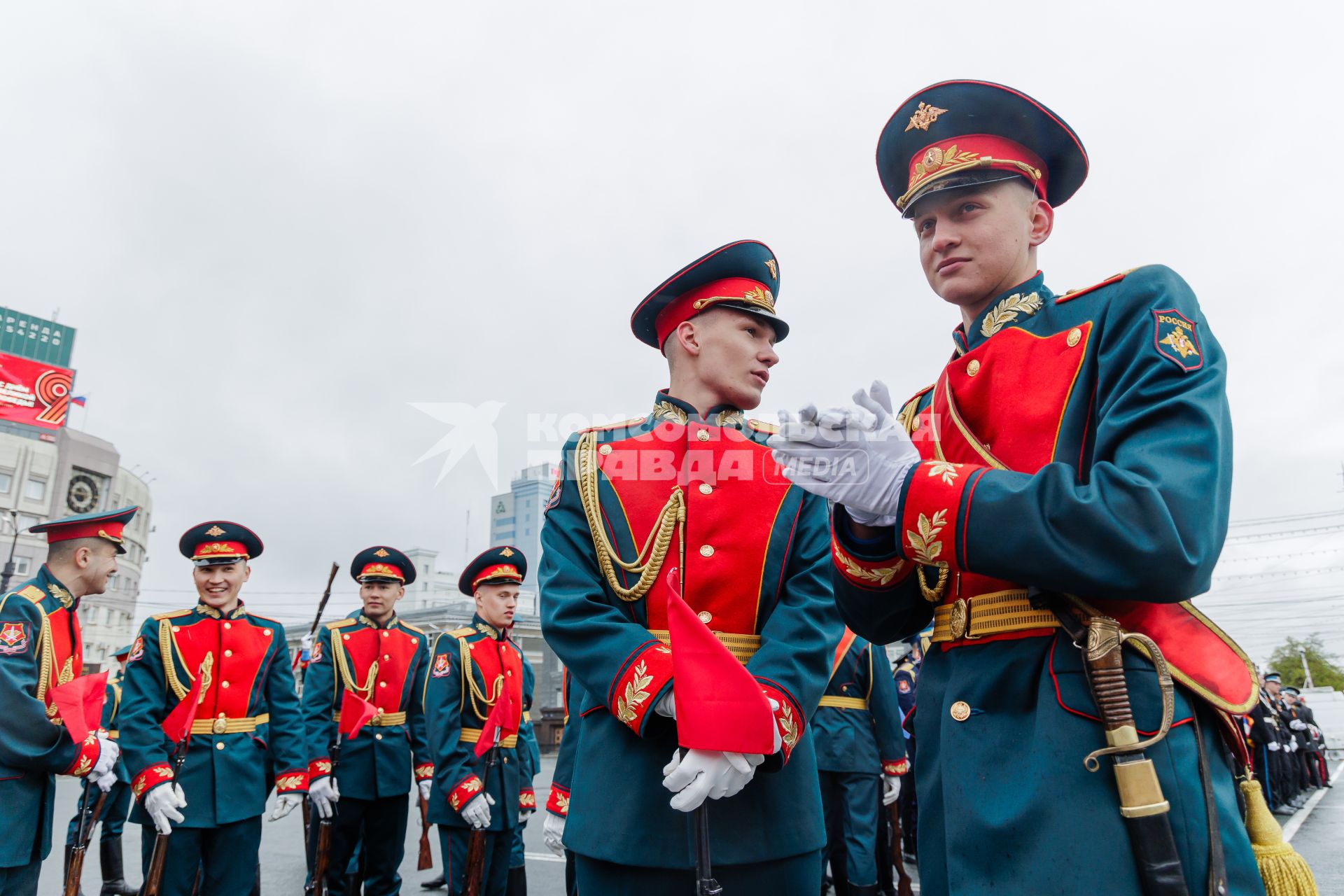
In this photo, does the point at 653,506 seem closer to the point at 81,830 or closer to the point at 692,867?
the point at 692,867

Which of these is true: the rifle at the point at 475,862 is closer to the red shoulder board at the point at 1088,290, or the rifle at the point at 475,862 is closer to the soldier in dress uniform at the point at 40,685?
the soldier in dress uniform at the point at 40,685

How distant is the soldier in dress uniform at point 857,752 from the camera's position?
260 inches

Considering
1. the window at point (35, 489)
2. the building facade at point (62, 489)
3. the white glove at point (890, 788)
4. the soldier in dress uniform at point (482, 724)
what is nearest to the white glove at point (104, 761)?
the soldier in dress uniform at point (482, 724)

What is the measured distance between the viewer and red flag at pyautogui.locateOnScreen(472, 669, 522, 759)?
7.01 meters

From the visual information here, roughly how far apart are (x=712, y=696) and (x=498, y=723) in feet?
17.3

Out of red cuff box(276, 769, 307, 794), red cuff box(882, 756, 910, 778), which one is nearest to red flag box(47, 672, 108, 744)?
red cuff box(276, 769, 307, 794)

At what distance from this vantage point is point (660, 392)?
322 centimetres

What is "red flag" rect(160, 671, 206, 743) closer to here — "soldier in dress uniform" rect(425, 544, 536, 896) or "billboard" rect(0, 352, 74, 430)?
"soldier in dress uniform" rect(425, 544, 536, 896)

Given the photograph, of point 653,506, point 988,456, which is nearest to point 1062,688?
point 988,456

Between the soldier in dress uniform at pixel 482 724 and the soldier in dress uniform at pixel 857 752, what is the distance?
2.28 m

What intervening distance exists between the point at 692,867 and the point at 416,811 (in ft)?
43.2

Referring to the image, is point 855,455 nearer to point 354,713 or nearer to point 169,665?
point 169,665

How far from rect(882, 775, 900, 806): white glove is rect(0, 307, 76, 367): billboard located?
64.5 meters

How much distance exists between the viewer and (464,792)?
647cm
